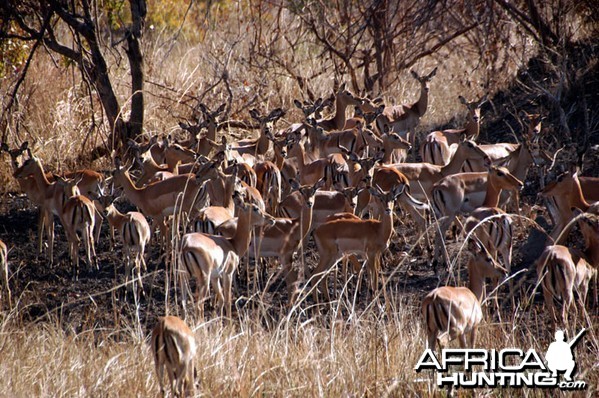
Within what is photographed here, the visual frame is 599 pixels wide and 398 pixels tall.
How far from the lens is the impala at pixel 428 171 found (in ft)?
28.0

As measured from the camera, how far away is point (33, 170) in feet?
28.9

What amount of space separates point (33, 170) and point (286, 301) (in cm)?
325

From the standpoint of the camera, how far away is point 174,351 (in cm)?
407

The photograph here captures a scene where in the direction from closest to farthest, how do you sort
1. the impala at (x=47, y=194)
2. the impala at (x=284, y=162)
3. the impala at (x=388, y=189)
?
the impala at (x=388, y=189) → the impala at (x=47, y=194) → the impala at (x=284, y=162)

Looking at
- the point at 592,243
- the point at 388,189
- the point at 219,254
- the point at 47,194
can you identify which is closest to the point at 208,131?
the point at 47,194

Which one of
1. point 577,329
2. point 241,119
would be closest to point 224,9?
point 241,119

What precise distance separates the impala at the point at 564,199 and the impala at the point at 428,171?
116cm

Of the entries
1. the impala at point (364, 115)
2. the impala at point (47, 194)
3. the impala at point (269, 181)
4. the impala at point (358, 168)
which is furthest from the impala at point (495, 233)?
the impala at point (47, 194)

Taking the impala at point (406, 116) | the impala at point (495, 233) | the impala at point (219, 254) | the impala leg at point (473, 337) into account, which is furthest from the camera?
the impala at point (406, 116)

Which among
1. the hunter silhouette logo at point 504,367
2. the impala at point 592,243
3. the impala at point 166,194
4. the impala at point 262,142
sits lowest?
the hunter silhouette logo at point 504,367

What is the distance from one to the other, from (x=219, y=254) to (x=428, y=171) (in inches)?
113

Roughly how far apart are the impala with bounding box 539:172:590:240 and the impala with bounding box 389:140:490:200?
45.7 inches

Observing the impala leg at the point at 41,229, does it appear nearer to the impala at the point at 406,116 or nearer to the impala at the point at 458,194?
the impala at the point at 458,194

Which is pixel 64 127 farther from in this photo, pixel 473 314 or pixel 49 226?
pixel 473 314
